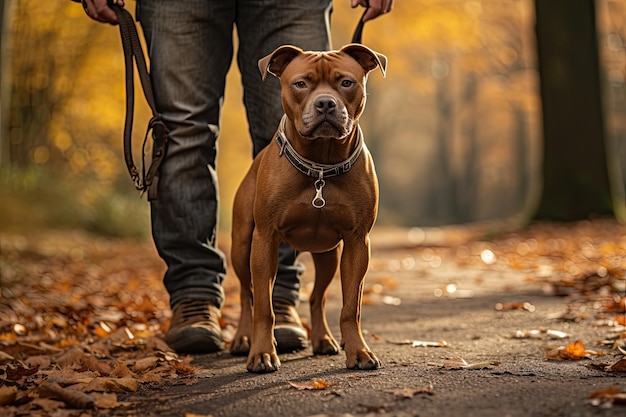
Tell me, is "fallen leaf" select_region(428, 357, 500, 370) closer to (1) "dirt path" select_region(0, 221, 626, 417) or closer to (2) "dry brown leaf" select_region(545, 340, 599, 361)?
(1) "dirt path" select_region(0, 221, 626, 417)

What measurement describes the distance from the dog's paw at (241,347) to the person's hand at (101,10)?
1711 millimetres

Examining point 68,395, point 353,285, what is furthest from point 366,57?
point 68,395

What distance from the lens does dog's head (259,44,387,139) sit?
3092 millimetres

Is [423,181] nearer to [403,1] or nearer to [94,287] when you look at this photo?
[403,1]

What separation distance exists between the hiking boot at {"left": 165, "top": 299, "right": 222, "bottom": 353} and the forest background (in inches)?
301

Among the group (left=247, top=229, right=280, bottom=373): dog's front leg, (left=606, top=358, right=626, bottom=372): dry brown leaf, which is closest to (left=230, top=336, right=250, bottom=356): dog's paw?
(left=247, top=229, right=280, bottom=373): dog's front leg

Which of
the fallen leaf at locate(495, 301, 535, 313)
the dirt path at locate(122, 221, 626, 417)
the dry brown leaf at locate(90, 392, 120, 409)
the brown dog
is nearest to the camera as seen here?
the dirt path at locate(122, 221, 626, 417)

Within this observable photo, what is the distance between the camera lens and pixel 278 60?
11.1ft

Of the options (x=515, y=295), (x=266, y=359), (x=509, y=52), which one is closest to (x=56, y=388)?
(x=266, y=359)

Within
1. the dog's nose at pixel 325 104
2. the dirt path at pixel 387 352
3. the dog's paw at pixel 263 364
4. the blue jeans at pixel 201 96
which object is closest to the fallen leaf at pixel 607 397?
the dirt path at pixel 387 352

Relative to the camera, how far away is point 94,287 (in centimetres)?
733

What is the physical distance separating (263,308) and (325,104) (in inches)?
34.0

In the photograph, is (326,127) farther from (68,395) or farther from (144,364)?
(68,395)

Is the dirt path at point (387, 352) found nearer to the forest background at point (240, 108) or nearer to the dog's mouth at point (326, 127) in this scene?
the dog's mouth at point (326, 127)
